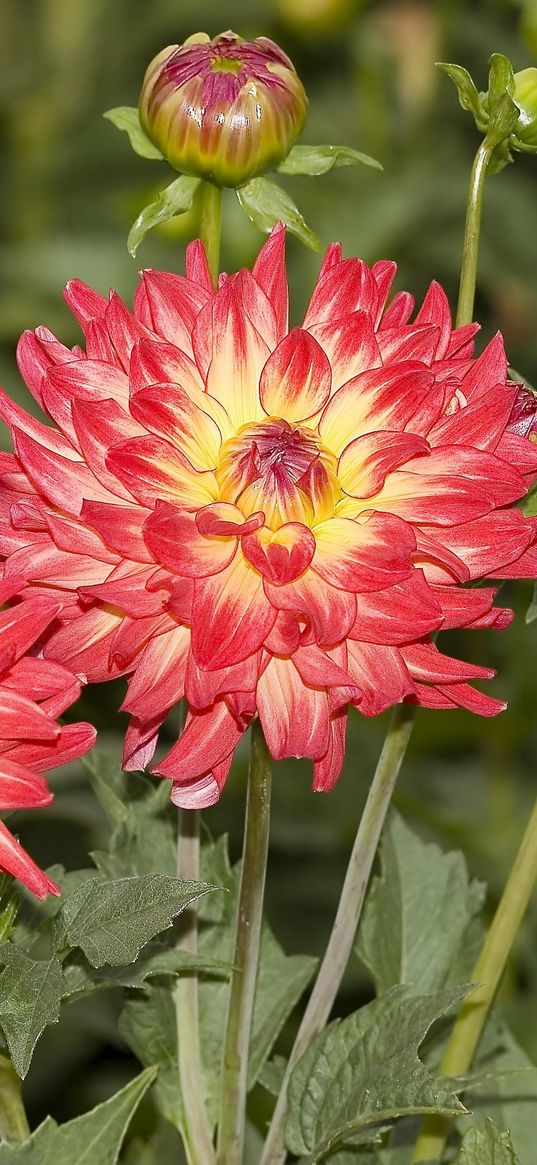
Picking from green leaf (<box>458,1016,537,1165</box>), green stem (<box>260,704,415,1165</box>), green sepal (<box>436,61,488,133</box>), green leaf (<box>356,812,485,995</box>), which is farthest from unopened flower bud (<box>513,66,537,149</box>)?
green leaf (<box>458,1016,537,1165</box>)

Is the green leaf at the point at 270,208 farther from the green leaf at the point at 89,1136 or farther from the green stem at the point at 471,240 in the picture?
the green leaf at the point at 89,1136

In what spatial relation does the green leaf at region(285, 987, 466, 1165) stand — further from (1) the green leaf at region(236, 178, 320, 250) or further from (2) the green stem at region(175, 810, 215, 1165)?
(1) the green leaf at region(236, 178, 320, 250)

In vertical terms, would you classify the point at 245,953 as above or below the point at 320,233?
below

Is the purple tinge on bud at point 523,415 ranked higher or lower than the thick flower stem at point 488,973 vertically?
higher

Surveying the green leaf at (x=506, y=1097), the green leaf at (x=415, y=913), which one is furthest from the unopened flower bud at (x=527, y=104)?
the green leaf at (x=506, y=1097)

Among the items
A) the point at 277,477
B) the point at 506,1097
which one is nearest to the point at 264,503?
the point at 277,477

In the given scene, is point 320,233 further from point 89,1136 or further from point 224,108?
point 89,1136

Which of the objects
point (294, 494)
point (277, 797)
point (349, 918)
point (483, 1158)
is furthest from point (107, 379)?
point (277, 797)
